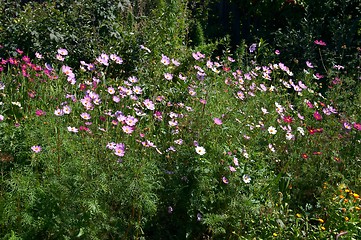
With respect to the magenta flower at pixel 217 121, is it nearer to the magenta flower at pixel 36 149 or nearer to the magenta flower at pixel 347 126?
the magenta flower at pixel 36 149

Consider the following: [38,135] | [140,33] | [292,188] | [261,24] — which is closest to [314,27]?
[261,24]

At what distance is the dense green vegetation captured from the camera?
3096 millimetres

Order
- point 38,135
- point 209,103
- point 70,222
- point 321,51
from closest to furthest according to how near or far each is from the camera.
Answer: point 70,222
point 38,135
point 209,103
point 321,51

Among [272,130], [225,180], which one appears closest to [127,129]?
[225,180]

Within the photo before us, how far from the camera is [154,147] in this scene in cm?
353

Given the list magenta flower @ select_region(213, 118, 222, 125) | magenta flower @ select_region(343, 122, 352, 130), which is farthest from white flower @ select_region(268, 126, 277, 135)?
magenta flower @ select_region(343, 122, 352, 130)

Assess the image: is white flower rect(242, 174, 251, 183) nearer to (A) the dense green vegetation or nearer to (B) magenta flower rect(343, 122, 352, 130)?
(A) the dense green vegetation

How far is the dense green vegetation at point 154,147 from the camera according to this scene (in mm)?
3096

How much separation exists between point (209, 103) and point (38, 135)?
47.0 inches

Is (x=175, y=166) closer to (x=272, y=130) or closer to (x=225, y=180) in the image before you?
(x=225, y=180)

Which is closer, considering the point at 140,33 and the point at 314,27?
the point at 140,33

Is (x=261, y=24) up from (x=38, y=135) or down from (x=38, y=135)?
down

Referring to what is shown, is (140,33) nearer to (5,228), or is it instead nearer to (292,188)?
(292,188)

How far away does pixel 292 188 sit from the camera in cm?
404
